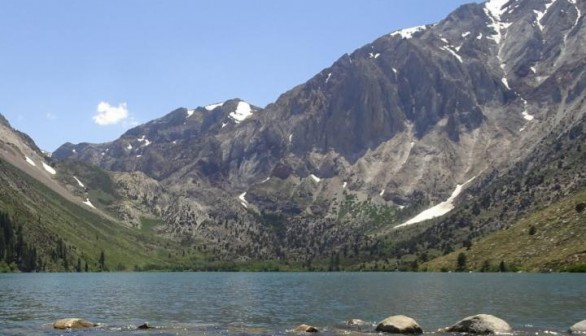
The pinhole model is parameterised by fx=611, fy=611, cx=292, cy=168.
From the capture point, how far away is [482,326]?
62406mm

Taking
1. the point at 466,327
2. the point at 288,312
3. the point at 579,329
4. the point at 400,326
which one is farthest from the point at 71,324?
the point at 579,329

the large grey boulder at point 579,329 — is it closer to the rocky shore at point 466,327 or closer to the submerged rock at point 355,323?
the rocky shore at point 466,327

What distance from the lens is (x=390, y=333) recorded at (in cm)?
6350

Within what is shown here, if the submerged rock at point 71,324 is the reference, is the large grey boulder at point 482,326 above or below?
below

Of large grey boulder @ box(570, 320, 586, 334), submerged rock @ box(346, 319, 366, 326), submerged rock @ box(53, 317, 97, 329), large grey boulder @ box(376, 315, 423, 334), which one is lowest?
large grey boulder @ box(570, 320, 586, 334)

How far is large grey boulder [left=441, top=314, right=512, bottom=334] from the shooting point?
6212 centimetres

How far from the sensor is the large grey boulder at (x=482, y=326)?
204 ft

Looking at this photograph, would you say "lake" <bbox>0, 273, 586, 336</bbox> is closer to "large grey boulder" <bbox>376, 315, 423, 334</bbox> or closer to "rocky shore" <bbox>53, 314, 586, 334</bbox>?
"rocky shore" <bbox>53, 314, 586, 334</bbox>

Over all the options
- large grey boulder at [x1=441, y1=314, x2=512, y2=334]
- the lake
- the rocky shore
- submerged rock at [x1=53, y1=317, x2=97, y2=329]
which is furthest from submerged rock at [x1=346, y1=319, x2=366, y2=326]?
submerged rock at [x1=53, y1=317, x2=97, y2=329]

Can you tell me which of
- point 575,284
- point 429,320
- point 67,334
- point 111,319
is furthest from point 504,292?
point 67,334

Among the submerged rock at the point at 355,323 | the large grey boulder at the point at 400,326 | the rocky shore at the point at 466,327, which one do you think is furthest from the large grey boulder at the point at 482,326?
the submerged rock at the point at 355,323

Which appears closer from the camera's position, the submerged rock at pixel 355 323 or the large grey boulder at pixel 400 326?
the large grey boulder at pixel 400 326

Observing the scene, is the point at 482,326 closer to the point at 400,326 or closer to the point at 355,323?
the point at 400,326

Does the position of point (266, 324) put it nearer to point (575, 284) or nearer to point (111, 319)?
point (111, 319)
